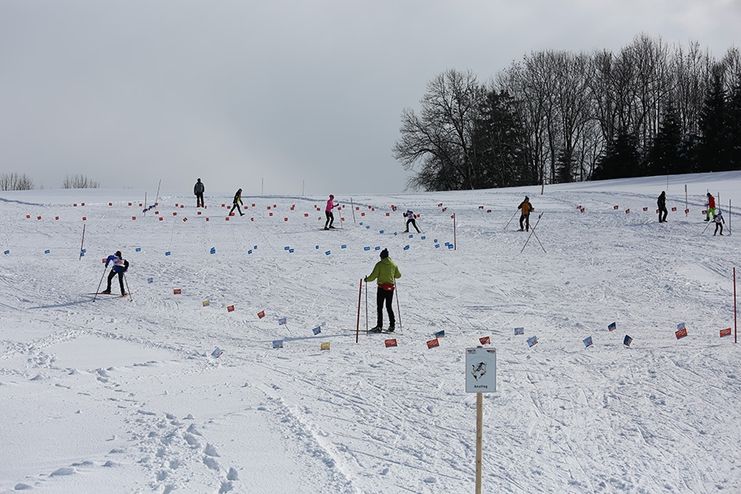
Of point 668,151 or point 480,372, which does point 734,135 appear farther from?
point 480,372

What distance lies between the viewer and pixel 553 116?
2844 inches

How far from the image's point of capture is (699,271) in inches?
806

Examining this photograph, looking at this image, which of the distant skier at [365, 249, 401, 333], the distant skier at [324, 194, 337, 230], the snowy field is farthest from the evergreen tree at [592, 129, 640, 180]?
the distant skier at [365, 249, 401, 333]

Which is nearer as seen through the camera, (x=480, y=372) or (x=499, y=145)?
(x=480, y=372)

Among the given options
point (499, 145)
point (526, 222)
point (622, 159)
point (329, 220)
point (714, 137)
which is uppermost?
point (499, 145)

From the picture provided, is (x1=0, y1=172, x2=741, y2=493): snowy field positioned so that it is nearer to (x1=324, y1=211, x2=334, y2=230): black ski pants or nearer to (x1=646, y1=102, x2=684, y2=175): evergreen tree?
(x1=324, y1=211, x2=334, y2=230): black ski pants

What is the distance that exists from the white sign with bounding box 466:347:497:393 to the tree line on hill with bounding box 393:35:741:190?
193 ft

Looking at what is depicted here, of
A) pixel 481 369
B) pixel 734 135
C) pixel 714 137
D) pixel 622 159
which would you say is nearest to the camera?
pixel 481 369

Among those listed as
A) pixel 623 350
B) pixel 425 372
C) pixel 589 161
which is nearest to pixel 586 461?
pixel 425 372

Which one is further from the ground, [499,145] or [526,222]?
[499,145]

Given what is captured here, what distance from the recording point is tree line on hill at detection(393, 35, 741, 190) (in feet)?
223

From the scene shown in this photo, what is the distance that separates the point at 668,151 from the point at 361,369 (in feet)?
172

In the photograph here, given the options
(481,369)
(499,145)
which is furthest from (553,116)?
(481,369)

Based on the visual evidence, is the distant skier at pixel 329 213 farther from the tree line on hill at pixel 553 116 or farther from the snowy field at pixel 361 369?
the tree line on hill at pixel 553 116
